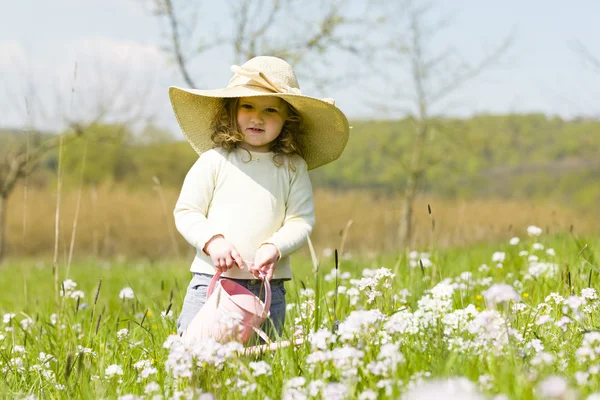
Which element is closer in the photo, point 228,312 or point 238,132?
point 228,312

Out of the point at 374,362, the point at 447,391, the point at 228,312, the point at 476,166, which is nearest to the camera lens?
the point at 447,391

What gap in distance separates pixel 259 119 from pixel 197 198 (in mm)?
513

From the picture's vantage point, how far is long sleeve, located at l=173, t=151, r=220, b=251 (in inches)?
124

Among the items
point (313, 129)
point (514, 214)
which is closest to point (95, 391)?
point (313, 129)

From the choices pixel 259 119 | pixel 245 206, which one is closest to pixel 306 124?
pixel 259 119

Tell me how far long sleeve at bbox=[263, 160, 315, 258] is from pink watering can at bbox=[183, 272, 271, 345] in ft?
0.89

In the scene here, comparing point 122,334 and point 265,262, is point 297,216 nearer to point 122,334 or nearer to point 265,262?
point 265,262

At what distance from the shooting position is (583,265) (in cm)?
431

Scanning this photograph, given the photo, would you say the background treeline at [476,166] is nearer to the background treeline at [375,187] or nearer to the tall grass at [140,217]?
the background treeline at [375,187]

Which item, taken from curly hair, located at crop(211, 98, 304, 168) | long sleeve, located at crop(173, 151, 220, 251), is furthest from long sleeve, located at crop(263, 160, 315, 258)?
long sleeve, located at crop(173, 151, 220, 251)

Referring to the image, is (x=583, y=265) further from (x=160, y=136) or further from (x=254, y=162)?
(x=160, y=136)

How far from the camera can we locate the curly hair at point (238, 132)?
3.35 meters

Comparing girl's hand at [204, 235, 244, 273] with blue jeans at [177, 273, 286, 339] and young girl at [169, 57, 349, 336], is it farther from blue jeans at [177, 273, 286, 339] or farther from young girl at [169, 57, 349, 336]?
blue jeans at [177, 273, 286, 339]

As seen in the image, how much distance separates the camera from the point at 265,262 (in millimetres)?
3016
